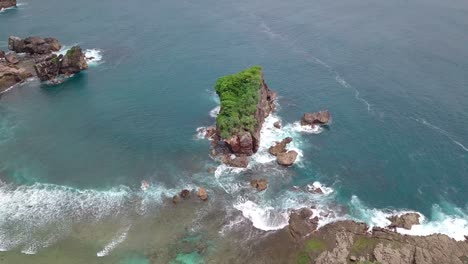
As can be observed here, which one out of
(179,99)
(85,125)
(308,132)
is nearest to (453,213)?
(308,132)

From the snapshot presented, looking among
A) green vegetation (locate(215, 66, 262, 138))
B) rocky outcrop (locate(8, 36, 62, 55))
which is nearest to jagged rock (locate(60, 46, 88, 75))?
rocky outcrop (locate(8, 36, 62, 55))

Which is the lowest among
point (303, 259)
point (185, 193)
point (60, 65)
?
point (303, 259)

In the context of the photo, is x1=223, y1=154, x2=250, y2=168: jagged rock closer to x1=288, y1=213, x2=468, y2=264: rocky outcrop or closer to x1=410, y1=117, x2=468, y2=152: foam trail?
x1=288, y1=213, x2=468, y2=264: rocky outcrop

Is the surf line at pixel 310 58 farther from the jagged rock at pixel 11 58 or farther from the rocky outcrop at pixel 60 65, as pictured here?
the jagged rock at pixel 11 58

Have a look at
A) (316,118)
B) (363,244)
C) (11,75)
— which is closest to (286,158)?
(316,118)

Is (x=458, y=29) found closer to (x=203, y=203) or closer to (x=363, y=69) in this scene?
(x=363, y=69)

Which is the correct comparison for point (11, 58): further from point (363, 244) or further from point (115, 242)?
point (363, 244)

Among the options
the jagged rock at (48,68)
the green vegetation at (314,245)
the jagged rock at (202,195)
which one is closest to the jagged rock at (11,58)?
the jagged rock at (48,68)
